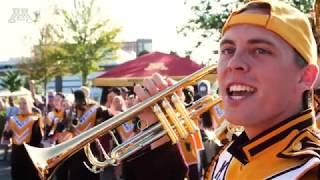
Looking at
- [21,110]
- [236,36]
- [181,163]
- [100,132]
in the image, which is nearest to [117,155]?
[100,132]

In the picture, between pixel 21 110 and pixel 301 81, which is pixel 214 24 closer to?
pixel 21 110

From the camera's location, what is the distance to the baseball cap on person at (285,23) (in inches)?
65.1

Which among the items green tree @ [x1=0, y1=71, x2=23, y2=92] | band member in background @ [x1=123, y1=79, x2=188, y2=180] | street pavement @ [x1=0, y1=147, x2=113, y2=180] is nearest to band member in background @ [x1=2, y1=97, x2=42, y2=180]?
street pavement @ [x1=0, y1=147, x2=113, y2=180]

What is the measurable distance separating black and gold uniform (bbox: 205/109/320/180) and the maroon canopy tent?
43.0 feet

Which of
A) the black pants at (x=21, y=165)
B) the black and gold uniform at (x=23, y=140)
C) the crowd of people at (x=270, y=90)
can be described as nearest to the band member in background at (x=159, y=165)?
the crowd of people at (x=270, y=90)

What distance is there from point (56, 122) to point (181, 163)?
641 cm

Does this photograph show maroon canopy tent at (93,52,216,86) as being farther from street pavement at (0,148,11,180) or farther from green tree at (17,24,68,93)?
green tree at (17,24,68,93)

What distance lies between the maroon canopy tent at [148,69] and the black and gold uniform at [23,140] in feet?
20.5

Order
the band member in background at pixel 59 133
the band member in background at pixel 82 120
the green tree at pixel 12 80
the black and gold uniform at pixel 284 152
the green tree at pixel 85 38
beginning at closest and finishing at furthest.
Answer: the black and gold uniform at pixel 284 152 < the band member in background at pixel 82 120 < the band member in background at pixel 59 133 < the green tree at pixel 85 38 < the green tree at pixel 12 80

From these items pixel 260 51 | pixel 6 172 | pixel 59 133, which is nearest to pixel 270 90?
pixel 260 51

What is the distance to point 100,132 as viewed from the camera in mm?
4141

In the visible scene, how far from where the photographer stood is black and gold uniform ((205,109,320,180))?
1594 millimetres

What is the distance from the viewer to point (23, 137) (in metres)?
9.00

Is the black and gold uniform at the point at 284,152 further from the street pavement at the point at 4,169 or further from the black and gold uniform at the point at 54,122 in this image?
the street pavement at the point at 4,169
